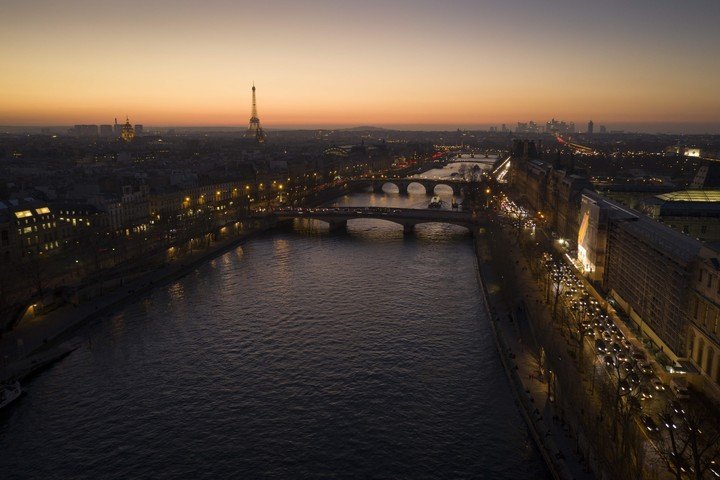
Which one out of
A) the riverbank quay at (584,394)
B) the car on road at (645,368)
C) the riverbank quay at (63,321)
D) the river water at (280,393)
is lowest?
the river water at (280,393)

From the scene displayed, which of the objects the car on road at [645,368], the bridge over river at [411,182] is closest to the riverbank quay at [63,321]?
the car on road at [645,368]

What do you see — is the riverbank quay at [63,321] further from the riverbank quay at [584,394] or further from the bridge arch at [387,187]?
the bridge arch at [387,187]

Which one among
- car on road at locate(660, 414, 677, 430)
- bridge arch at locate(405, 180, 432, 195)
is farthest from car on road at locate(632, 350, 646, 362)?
bridge arch at locate(405, 180, 432, 195)

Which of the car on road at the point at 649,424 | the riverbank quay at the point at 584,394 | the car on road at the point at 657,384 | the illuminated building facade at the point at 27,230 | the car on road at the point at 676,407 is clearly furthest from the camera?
the illuminated building facade at the point at 27,230

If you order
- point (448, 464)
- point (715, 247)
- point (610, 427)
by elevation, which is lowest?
point (448, 464)

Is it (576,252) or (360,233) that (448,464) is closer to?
(576,252)

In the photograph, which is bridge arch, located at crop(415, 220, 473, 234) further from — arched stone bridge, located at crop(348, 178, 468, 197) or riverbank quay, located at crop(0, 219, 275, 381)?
arched stone bridge, located at crop(348, 178, 468, 197)


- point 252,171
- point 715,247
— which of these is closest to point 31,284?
point 715,247
